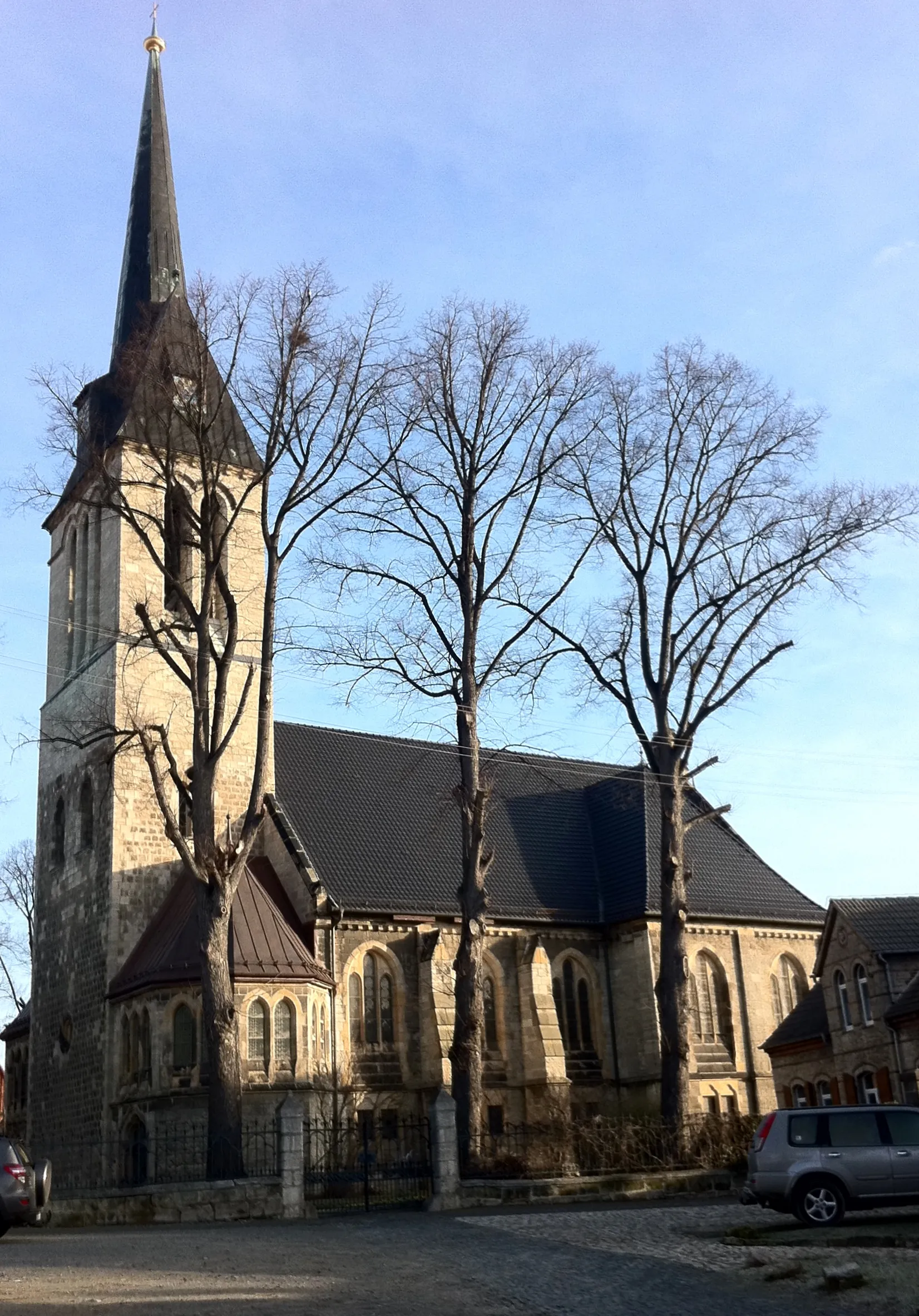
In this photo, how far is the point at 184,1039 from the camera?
2648 centimetres

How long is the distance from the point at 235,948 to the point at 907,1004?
13149mm

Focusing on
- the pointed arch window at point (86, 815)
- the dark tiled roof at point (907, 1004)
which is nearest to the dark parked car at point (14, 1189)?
the pointed arch window at point (86, 815)

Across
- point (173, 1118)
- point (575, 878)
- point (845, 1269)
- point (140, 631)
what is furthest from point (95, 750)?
point (845, 1269)

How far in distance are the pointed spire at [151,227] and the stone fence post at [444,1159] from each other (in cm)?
2229

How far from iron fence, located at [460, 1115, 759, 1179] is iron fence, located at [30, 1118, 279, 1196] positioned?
3895mm

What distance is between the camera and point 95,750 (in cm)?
3098

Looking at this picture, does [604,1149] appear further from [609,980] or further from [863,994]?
[609,980]

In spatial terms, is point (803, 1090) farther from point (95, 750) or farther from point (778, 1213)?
point (95, 750)

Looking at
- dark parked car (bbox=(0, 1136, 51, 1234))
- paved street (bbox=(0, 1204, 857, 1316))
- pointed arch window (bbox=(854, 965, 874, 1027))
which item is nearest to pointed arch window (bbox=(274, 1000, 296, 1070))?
paved street (bbox=(0, 1204, 857, 1316))

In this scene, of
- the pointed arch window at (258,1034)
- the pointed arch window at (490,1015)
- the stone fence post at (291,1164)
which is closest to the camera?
the stone fence post at (291,1164)

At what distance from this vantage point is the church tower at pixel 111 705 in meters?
29.2

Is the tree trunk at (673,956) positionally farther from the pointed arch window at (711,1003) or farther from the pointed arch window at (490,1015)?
the pointed arch window at (711,1003)

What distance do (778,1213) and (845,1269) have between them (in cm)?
682

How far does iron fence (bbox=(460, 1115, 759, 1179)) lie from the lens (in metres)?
21.9
